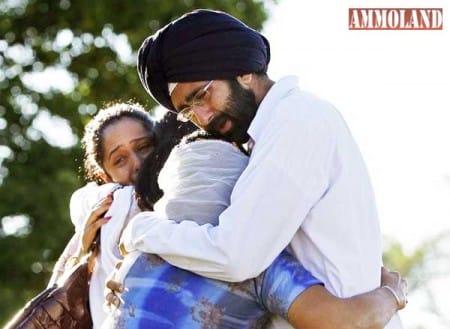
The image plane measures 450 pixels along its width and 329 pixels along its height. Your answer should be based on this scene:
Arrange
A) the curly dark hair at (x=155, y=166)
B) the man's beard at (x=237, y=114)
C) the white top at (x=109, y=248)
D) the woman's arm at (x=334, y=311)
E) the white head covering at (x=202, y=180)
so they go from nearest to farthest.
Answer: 1. the woman's arm at (x=334, y=311)
2. the white head covering at (x=202, y=180)
3. the man's beard at (x=237, y=114)
4. the curly dark hair at (x=155, y=166)
5. the white top at (x=109, y=248)

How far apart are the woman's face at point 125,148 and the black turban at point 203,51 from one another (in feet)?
3.66

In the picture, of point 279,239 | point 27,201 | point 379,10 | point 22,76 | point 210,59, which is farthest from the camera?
point 22,76

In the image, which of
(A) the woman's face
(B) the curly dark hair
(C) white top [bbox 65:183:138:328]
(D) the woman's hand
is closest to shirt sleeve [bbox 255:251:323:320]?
(B) the curly dark hair

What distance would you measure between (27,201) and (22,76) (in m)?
1.82

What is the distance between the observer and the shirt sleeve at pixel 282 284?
3.96 m

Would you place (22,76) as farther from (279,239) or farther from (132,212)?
(279,239)

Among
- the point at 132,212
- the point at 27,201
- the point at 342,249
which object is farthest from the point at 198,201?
the point at 27,201

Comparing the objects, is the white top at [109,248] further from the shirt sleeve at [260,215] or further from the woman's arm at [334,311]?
the woman's arm at [334,311]

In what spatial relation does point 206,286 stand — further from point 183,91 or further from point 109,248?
point 109,248

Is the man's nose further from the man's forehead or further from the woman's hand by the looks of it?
the woman's hand

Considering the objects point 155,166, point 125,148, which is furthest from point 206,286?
point 125,148

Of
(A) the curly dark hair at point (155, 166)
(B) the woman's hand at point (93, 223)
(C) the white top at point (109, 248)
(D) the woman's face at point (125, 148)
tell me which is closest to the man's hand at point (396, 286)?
(A) the curly dark hair at point (155, 166)

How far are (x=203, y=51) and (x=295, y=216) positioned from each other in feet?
1.86

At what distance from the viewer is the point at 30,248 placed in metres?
16.4
